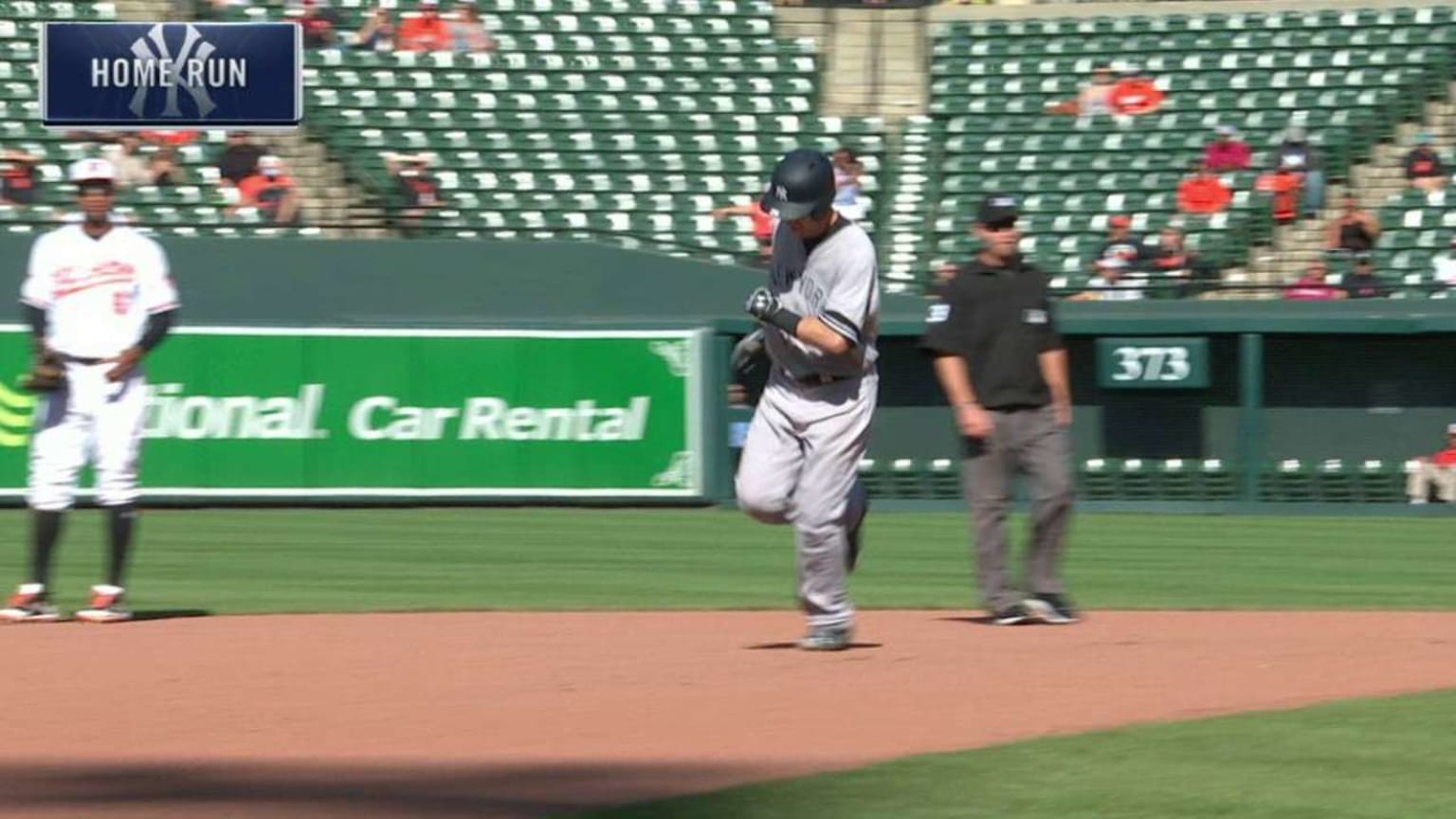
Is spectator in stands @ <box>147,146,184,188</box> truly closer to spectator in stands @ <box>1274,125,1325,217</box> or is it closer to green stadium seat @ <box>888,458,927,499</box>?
green stadium seat @ <box>888,458,927,499</box>

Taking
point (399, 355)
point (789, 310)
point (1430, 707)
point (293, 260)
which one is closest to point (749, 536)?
point (399, 355)

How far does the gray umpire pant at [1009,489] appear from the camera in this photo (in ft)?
32.9

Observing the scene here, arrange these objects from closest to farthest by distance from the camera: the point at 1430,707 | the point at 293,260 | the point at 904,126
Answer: the point at 1430,707
the point at 293,260
the point at 904,126

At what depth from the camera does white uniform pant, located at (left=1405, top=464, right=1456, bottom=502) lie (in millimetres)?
19250

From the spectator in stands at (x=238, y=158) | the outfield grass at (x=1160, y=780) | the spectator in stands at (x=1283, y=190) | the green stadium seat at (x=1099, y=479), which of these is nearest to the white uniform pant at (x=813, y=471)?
the outfield grass at (x=1160, y=780)

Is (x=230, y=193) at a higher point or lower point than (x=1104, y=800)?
higher

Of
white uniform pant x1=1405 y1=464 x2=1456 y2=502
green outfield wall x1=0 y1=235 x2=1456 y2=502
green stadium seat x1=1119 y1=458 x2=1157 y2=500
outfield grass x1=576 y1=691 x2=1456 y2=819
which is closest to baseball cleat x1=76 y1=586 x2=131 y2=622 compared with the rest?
outfield grass x1=576 y1=691 x2=1456 y2=819

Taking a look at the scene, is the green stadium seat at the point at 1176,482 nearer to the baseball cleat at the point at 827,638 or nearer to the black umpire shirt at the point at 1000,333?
the black umpire shirt at the point at 1000,333

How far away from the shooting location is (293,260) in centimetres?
2102

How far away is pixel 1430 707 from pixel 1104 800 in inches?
81.8

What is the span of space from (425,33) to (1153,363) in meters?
8.32

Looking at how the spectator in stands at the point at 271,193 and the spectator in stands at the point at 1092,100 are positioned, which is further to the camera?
the spectator in stands at the point at 1092,100

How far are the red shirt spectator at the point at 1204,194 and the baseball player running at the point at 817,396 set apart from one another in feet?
45.8

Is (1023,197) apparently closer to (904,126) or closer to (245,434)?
(904,126)
